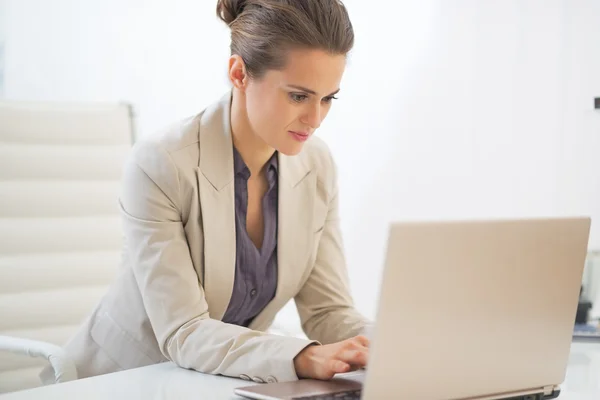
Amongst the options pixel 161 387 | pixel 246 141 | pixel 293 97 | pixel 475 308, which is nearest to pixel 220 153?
pixel 246 141

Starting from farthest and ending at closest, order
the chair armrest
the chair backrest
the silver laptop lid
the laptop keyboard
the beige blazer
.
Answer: the chair backrest < the chair armrest < the beige blazer < the laptop keyboard < the silver laptop lid

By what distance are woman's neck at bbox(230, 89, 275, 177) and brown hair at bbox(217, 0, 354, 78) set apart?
9 cm

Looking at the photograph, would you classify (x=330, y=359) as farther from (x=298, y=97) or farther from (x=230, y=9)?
(x=230, y=9)

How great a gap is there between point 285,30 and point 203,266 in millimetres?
459

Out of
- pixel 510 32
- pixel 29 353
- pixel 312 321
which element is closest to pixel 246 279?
pixel 312 321

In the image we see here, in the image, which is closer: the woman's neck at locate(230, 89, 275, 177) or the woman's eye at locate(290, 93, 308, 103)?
the woman's eye at locate(290, 93, 308, 103)

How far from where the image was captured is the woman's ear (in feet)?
5.27

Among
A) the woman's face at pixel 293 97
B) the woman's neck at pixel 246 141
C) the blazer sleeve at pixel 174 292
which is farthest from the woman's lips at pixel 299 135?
the blazer sleeve at pixel 174 292

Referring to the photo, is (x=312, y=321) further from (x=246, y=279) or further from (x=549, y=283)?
(x=549, y=283)

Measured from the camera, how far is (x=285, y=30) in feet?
5.01

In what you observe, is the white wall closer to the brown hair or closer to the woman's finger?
the brown hair

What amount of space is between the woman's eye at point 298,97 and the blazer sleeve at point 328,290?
26cm

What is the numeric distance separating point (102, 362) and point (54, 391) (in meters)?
0.47

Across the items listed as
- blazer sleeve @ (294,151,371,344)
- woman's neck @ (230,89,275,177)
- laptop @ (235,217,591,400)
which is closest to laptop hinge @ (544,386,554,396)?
laptop @ (235,217,591,400)
